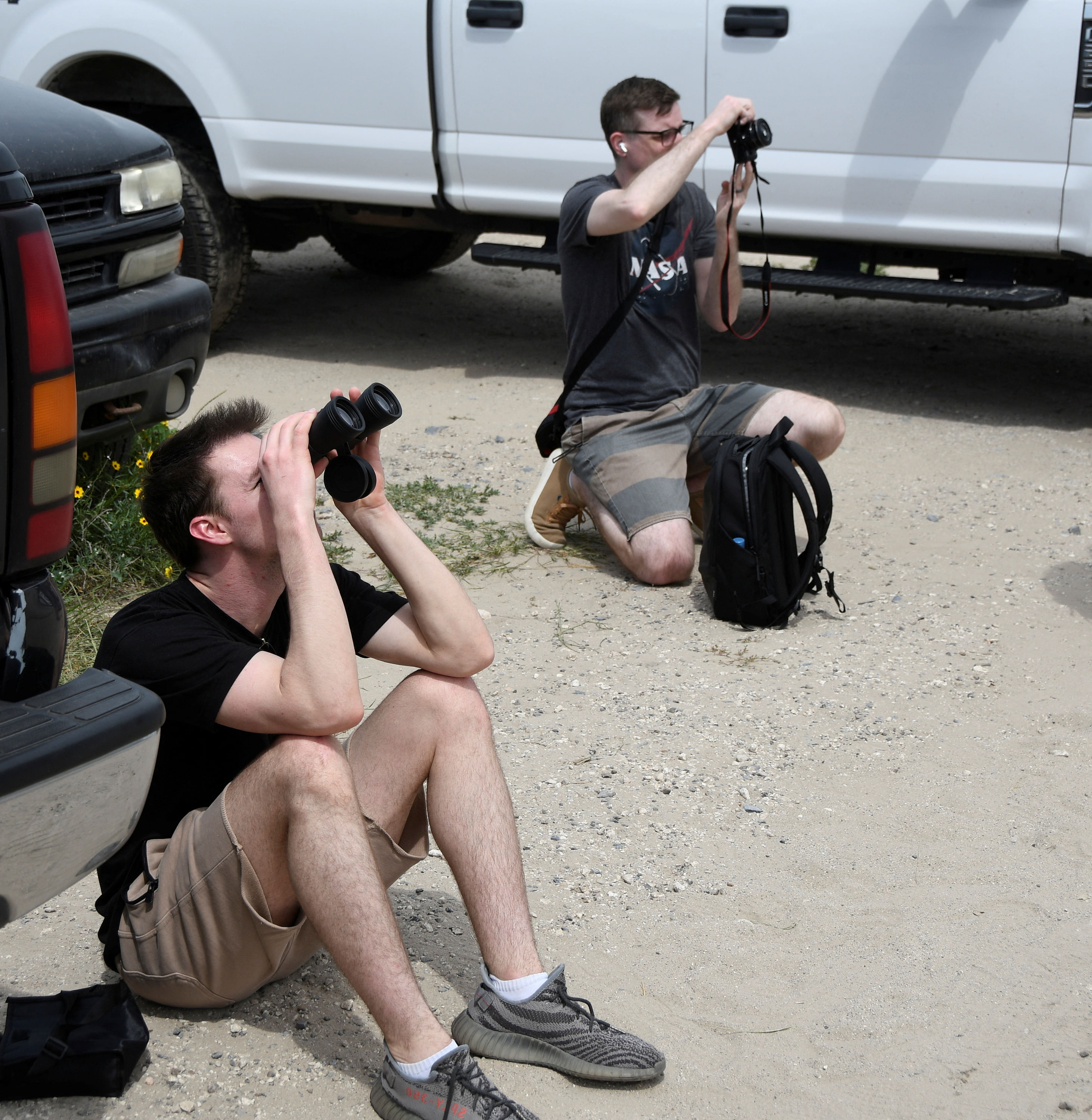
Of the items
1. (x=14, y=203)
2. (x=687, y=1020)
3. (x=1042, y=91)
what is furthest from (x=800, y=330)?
(x=14, y=203)

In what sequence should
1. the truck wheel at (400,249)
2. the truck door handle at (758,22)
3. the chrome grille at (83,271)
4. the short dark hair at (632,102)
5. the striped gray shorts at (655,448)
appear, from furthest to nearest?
the truck wheel at (400,249) → the truck door handle at (758,22) → the short dark hair at (632,102) → the striped gray shorts at (655,448) → the chrome grille at (83,271)

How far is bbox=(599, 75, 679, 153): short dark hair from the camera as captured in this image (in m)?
4.36

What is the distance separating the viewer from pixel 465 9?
5.64 meters

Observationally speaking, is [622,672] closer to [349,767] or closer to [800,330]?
[349,767]

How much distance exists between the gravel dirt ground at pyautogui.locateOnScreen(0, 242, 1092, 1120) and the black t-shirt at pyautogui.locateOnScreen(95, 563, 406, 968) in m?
0.33

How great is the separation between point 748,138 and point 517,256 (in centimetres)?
170

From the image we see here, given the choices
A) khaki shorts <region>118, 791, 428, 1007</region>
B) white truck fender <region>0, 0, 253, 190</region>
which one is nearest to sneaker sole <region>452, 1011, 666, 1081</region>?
khaki shorts <region>118, 791, 428, 1007</region>

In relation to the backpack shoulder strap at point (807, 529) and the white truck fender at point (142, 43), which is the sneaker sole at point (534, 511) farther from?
the white truck fender at point (142, 43)

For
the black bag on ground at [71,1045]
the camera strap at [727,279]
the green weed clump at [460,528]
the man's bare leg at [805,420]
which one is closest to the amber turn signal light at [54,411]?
the black bag on ground at [71,1045]

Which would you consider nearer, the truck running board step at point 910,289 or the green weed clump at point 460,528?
the green weed clump at point 460,528

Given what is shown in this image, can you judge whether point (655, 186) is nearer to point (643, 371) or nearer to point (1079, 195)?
point (643, 371)

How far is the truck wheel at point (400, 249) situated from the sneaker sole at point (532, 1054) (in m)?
5.91

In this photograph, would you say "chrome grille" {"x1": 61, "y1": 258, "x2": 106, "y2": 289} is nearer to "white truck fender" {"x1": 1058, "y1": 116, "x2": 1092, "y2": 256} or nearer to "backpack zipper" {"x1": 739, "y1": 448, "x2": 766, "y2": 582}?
"backpack zipper" {"x1": 739, "y1": 448, "x2": 766, "y2": 582}

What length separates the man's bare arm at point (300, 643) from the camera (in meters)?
2.08
